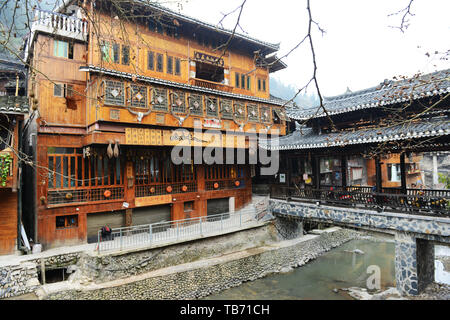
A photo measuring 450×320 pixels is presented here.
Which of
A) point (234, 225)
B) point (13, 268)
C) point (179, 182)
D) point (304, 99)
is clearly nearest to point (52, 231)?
point (13, 268)

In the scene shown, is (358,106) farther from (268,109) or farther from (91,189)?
(91,189)

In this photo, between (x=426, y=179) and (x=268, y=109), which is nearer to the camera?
(x=268, y=109)

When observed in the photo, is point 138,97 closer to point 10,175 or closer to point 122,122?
point 122,122

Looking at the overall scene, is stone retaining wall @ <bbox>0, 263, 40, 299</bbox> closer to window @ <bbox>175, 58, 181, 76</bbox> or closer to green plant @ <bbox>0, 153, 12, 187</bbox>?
green plant @ <bbox>0, 153, 12, 187</bbox>

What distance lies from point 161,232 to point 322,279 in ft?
29.2

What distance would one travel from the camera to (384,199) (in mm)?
12578

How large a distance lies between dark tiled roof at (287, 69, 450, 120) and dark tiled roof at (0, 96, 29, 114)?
11319mm

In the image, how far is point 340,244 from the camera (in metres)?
20.5

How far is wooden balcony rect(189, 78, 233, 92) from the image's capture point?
1648cm

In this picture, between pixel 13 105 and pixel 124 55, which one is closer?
pixel 13 105

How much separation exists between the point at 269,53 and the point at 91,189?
1564 centimetres

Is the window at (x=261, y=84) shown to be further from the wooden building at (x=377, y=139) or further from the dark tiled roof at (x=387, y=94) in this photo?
the wooden building at (x=377, y=139)

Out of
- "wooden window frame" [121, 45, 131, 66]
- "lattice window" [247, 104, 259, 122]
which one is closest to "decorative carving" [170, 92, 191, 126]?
"wooden window frame" [121, 45, 131, 66]

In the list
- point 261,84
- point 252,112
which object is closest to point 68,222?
point 252,112
